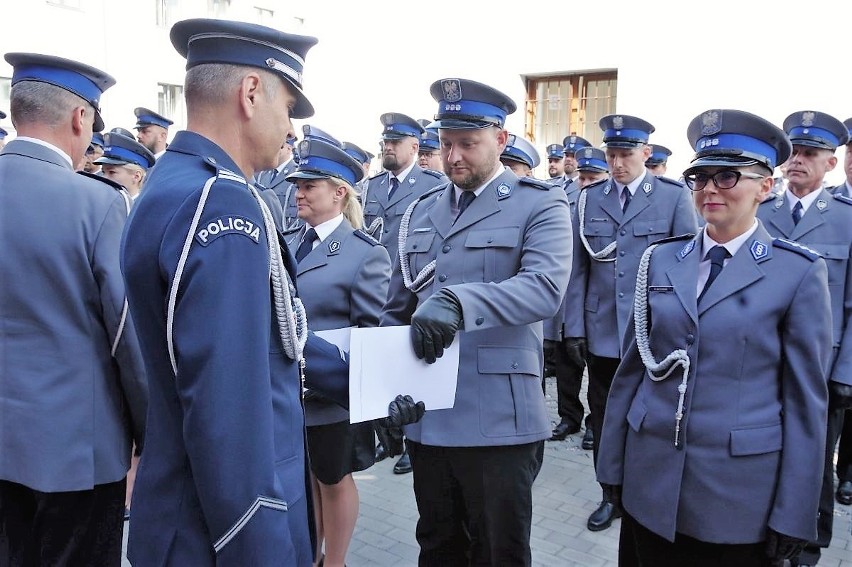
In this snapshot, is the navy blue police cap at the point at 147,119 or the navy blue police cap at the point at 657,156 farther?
the navy blue police cap at the point at 657,156

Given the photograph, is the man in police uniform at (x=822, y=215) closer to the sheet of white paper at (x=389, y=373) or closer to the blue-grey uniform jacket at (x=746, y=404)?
the blue-grey uniform jacket at (x=746, y=404)

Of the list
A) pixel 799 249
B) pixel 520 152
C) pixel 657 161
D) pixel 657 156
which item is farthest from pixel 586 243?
pixel 657 156

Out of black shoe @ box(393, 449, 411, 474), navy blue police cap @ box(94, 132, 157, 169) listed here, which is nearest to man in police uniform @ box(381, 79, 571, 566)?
black shoe @ box(393, 449, 411, 474)

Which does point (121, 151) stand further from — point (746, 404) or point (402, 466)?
point (746, 404)

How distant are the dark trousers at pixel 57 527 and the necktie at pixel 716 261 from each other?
91.1 inches

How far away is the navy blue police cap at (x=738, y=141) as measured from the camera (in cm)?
242

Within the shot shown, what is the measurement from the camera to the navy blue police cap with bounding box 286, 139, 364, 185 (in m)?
3.51

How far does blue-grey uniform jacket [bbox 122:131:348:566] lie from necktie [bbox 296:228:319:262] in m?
1.83

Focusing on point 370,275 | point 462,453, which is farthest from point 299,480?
point 370,275

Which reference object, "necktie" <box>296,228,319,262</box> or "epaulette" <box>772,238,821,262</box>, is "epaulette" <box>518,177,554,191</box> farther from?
"necktie" <box>296,228,319,262</box>

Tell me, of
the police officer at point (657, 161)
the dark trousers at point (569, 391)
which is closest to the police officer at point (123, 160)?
the dark trousers at point (569, 391)

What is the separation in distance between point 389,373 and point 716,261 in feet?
3.88

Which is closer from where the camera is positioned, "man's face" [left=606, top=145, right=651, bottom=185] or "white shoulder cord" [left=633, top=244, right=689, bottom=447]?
"white shoulder cord" [left=633, top=244, right=689, bottom=447]

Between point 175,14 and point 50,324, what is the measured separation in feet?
57.4
